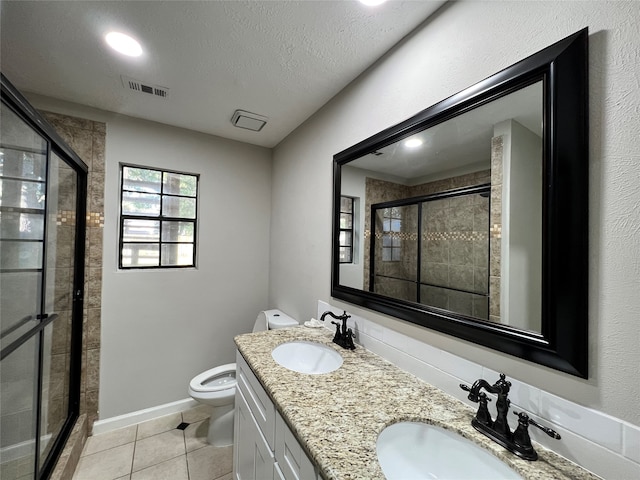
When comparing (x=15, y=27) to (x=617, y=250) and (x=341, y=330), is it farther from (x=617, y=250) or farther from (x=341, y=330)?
(x=617, y=250)

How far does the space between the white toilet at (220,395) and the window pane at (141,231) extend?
125 centimetres

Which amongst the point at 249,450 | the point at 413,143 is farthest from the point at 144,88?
the point at 249,450

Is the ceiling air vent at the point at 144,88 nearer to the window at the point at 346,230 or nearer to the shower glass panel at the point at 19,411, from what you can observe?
the window at the point at 346,230

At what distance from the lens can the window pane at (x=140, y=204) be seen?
87.3 inches

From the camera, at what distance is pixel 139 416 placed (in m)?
2.17

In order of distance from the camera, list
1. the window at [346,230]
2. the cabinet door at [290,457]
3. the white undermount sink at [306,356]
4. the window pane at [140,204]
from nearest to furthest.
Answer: the cabinet door at [290,457] → the white undermount sink at [306,356] → the window at [346,230] → the window pane at [140,204]

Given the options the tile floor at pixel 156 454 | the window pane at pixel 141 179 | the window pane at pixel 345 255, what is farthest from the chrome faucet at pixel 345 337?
the window pane at pixel 141 179

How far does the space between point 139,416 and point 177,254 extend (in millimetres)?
1360

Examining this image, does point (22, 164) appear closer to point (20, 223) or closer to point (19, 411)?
point (20, 223)

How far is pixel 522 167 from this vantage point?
2.86 ft

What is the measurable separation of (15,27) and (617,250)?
2486 mm

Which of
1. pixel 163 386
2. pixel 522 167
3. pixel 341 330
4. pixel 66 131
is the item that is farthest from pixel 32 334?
pixel 522 167

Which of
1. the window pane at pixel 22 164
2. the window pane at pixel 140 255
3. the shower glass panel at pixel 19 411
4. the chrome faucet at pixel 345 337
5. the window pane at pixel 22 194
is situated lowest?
the shower glass panel at pixel 19 411

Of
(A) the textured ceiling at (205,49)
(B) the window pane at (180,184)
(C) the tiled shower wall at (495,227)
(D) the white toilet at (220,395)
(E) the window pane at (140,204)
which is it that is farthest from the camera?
(B) the window pane at (180,184)
